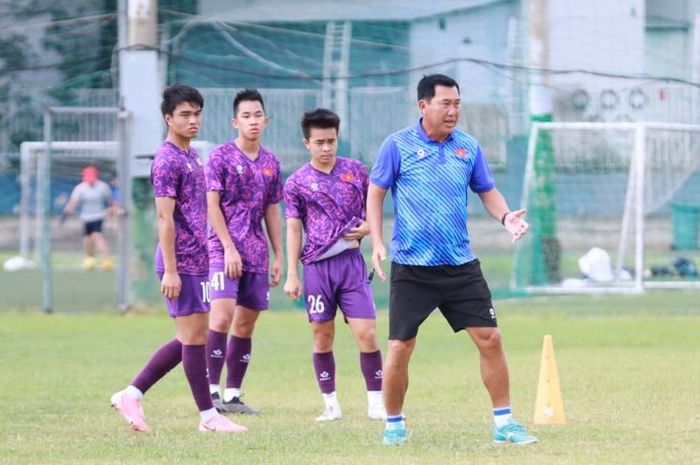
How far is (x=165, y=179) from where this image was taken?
9422mm

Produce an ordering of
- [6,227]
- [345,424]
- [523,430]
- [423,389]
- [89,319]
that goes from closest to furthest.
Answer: [523,430] < [345,424] < [423,389] < [89,319] < [6,227]

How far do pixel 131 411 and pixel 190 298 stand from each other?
2.45 ft

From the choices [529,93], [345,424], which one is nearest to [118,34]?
[529,93]

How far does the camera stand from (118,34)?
63.7ft

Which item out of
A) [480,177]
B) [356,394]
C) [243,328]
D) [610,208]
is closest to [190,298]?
[243,328]

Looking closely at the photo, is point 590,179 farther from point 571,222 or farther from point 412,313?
point 412,313

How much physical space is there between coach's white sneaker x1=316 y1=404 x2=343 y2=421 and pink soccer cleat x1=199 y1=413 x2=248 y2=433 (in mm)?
741

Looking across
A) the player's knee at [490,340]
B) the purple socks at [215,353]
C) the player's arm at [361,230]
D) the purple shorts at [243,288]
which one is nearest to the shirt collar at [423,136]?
the player's knee at [490,340]

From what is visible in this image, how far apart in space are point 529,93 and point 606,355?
5960 mm

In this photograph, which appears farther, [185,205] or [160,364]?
[160,364]

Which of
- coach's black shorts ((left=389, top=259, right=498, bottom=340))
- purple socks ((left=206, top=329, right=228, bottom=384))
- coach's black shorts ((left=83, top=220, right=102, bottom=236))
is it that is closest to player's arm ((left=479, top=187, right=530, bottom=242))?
coach's black shorts ((left=389, top=259, right=498, bottom=340))

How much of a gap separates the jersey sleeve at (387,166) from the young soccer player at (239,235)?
212 centimetres

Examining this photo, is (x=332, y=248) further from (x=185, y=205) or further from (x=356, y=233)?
(x=185, y=205)

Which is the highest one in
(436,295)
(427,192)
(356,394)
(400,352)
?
(427,192)
